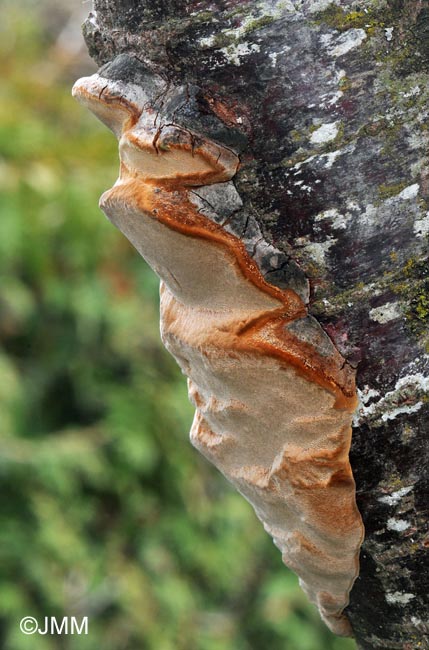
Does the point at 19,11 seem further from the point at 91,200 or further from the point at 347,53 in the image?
the point at 347,53

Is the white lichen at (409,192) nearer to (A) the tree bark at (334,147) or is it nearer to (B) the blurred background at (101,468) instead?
(A) the tree bark at (334,147)

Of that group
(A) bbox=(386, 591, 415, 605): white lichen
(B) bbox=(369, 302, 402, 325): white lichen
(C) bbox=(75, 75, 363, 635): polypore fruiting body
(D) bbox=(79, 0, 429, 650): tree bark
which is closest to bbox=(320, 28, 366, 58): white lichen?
(D) bbox=(79, 0, 429, 650): tree bark

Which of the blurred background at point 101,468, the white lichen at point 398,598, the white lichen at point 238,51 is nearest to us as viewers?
the white lichen at point 238,51

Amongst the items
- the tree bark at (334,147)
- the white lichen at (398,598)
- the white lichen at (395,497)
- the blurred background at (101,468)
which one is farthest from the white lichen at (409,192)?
Result: the blurred background at (101,468)

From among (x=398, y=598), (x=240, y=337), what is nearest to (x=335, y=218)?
(x=240, y=337)

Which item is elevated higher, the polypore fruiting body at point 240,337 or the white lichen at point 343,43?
the white lichen at point 343,43

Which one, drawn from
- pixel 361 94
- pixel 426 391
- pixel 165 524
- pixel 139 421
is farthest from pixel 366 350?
pixel 165 524
